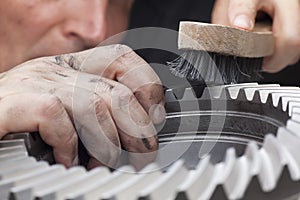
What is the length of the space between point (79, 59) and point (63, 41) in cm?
31

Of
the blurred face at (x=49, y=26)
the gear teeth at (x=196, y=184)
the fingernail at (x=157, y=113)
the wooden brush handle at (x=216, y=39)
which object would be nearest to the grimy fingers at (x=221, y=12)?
the blurred face at (x=49, y=26)

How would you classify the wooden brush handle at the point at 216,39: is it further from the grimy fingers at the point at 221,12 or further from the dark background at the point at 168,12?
the dark background at the point at 168,12

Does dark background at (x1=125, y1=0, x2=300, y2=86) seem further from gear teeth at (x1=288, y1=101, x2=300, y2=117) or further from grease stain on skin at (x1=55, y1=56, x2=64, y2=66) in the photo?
gear teeth at (x1=288, y1=101, x2=300, y2=117)

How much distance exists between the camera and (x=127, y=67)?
0.67 meters

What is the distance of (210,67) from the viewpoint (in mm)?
718

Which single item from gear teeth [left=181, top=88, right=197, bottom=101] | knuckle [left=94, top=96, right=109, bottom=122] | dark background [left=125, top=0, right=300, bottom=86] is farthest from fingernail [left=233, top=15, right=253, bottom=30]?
Result: dark background [left=125, top=0, right=300, bottom=86]

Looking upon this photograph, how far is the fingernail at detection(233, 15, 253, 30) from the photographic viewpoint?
853 millimetres

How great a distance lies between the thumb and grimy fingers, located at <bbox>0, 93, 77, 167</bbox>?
411 millimetres

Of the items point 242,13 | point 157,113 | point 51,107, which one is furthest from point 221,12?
point 51,107

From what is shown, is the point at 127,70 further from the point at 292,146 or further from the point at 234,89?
the point at 292,146

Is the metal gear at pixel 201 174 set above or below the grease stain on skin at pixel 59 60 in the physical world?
above

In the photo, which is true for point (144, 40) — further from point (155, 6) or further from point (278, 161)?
point (278, 161)

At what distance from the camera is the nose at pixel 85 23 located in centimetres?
98

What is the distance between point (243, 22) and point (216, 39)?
23 centimetres
